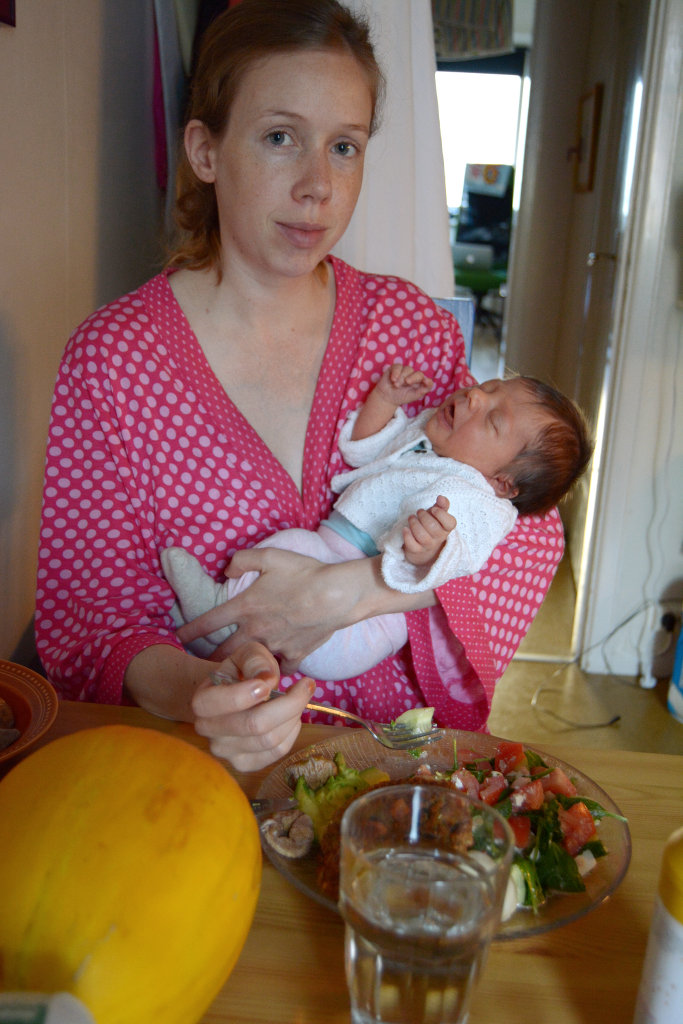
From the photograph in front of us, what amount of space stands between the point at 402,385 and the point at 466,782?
0.75m

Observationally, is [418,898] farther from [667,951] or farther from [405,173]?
[405,173]

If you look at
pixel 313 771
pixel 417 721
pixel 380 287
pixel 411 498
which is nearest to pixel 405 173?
pixel 380 287

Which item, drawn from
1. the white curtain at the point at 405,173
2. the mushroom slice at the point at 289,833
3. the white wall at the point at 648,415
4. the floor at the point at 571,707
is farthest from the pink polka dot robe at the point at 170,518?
the white wall at the point at 648,415

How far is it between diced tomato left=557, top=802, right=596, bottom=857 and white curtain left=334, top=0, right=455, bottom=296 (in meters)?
1.70

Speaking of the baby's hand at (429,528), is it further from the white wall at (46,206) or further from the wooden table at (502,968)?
the white wall at (46,206)

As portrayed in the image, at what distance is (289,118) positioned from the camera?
1218 millimetres

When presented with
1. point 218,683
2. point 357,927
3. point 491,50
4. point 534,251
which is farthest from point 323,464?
point 491,50

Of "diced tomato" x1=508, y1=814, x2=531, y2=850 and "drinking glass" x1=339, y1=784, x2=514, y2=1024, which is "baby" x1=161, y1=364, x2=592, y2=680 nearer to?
"diced tomato" x1=508, y1=814, x2=531, y2=850

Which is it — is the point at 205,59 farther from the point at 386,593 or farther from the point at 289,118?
the point at 386,593

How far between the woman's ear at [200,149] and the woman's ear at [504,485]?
0.64m

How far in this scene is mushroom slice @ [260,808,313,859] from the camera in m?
0.71

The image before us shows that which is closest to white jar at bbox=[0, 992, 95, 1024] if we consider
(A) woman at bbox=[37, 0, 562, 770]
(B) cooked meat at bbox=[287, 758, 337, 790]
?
(B) cooked meat at bbox=[287, 758, 337, 790]

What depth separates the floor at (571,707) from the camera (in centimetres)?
279

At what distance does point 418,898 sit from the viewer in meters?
0.53
